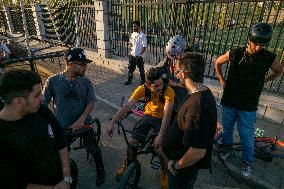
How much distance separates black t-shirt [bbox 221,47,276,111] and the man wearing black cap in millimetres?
2438

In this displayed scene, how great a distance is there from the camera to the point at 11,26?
68.5ft

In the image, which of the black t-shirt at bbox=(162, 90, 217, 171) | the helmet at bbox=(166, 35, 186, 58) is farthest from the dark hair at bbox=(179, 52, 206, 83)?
the helmet at bbox=(166, 35, 186, 58)

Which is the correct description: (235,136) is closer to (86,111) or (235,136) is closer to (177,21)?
(86,111)

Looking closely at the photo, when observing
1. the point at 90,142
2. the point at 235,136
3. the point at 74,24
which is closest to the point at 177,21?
the point at 235,136

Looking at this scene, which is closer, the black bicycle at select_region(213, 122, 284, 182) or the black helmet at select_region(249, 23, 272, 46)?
the black helmet at select_region(249, 23, 272, 46)

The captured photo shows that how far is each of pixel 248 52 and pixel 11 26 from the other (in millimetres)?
22567

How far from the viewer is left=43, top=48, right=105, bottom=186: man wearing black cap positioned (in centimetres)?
357

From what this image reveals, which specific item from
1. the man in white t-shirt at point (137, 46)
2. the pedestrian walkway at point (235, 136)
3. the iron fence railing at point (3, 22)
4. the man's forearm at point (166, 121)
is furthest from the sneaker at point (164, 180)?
the iron fence railing at point (3, 22)

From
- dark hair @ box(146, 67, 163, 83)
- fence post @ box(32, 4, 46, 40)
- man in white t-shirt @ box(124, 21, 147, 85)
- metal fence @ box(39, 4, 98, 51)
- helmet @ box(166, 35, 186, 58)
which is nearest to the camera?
dark hair @ box(146, 67, 163, 83)

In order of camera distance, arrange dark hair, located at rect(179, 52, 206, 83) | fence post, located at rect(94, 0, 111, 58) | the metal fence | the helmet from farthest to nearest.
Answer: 1. the metal fence
2. fence post, located at rect(94, 0, 111, 58)
3. the helmet
4. dark hair, located at rect(179, 52, 206, 83)

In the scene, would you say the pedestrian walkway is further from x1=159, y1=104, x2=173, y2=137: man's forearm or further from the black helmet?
the black helmet

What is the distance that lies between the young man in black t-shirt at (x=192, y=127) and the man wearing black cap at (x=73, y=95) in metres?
1.74

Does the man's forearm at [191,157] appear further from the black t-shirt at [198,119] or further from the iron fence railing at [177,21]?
the iron fence railing at [177,21]

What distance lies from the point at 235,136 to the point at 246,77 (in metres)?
2.06
